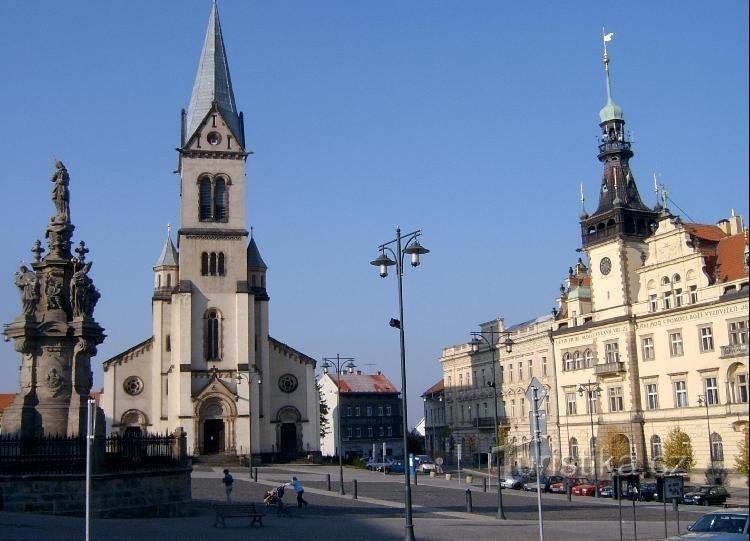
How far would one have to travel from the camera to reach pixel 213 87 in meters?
77.6

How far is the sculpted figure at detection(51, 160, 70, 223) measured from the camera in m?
31.3

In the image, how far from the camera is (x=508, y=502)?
144 feet

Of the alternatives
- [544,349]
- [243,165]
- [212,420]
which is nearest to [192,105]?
[243,165]

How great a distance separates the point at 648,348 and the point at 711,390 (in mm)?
6755

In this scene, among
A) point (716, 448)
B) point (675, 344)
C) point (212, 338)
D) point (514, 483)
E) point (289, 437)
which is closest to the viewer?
point (716, 448)

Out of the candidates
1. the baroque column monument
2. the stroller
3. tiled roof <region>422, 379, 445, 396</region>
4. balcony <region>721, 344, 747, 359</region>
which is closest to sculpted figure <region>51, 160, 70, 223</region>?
the baroque column monument

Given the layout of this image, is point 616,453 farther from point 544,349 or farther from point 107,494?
point 107,494

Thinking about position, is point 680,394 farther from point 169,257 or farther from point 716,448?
point 169,257

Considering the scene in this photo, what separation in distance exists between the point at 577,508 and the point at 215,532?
66.6ft

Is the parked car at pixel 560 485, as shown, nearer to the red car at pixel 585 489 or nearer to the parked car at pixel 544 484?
the parked car at pixel 544 484

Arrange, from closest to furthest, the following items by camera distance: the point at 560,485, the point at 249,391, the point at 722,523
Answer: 1. the point at 722,523
2. the point at 560,485
3. the point at 249,391

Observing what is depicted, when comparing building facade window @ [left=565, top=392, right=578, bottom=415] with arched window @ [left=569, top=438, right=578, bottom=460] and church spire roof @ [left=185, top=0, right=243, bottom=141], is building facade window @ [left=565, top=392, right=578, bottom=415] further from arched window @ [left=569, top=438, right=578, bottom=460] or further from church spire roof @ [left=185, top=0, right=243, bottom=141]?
church spire roof @ [left=185, top=0, right=243, bottom=141]

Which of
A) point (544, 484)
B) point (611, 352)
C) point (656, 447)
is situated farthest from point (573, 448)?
point (544, 484)

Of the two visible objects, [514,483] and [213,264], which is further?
[213,264]
